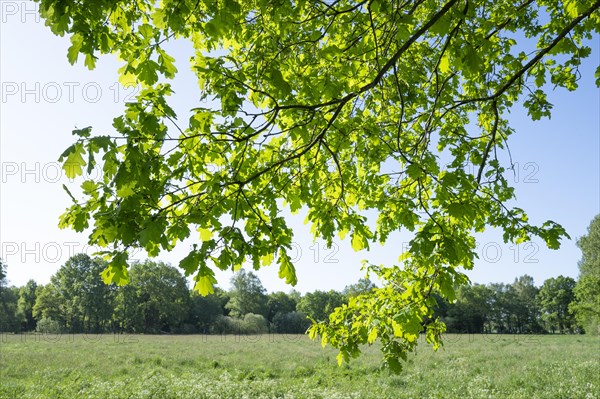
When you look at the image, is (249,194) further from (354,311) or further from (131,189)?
(354,311)

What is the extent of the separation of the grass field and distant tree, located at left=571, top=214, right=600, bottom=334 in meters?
25.0

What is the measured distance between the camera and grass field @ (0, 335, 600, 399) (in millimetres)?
15430

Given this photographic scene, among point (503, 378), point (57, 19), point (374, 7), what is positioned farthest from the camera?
point (503, 378)

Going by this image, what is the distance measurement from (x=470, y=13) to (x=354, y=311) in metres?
4.25

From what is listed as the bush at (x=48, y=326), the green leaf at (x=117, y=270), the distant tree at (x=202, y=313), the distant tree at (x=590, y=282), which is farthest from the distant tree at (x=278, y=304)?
the green leaf at (x=117, y=270)

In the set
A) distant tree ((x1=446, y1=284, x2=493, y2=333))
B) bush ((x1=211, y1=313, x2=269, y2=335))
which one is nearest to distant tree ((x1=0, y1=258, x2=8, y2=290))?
bush ((x1=211, y1=313, x2=269, y2=335))

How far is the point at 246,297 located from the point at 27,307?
35541 mm

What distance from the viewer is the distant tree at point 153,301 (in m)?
63.2

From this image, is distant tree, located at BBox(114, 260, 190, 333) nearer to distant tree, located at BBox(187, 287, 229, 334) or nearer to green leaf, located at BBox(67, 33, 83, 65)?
distant tree, located at BBox(187, 287, 229, 334)

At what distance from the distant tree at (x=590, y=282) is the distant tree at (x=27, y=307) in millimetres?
76265

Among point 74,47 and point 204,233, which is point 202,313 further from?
point 74,47

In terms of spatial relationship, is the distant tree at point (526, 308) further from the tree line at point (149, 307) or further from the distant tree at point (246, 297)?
the distant tree at point (246, 297)

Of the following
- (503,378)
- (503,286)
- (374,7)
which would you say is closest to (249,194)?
(374,7)

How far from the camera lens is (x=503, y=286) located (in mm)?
99125
